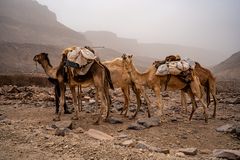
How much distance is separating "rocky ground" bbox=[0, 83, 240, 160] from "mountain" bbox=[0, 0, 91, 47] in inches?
2842

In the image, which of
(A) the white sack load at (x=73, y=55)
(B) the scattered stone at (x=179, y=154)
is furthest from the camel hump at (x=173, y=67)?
(B) the scattered stone at (x=179, y=154)

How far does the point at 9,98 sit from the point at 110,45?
147245mm

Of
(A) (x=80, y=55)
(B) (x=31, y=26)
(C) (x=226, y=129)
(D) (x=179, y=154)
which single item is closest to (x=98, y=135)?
(D) (x=179, y=154)

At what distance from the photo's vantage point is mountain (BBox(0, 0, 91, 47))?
89.4 metres

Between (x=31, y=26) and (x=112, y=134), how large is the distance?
318 feet

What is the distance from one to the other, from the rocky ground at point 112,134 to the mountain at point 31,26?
2842 inches

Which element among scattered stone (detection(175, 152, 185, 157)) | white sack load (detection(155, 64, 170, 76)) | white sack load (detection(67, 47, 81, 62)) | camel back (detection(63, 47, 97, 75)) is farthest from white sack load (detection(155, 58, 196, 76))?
scattered stone (detection(175, 152, 185, 157))

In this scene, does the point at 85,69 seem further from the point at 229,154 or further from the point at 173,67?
the point at 229,154

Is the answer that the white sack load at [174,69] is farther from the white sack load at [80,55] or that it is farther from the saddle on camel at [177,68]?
the white sack load at [80,55]

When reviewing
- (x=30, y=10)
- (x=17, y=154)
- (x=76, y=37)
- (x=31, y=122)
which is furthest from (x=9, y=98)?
(x=30, y=10)

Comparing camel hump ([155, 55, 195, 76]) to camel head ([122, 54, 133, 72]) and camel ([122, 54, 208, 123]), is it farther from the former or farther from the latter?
camel head ([122, 54, 133, 72])

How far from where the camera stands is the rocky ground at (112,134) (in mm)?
7441

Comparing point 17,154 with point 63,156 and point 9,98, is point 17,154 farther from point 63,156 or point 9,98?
point 9,98

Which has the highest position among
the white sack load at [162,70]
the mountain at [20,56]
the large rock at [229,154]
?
the white sack load at [162,70]
